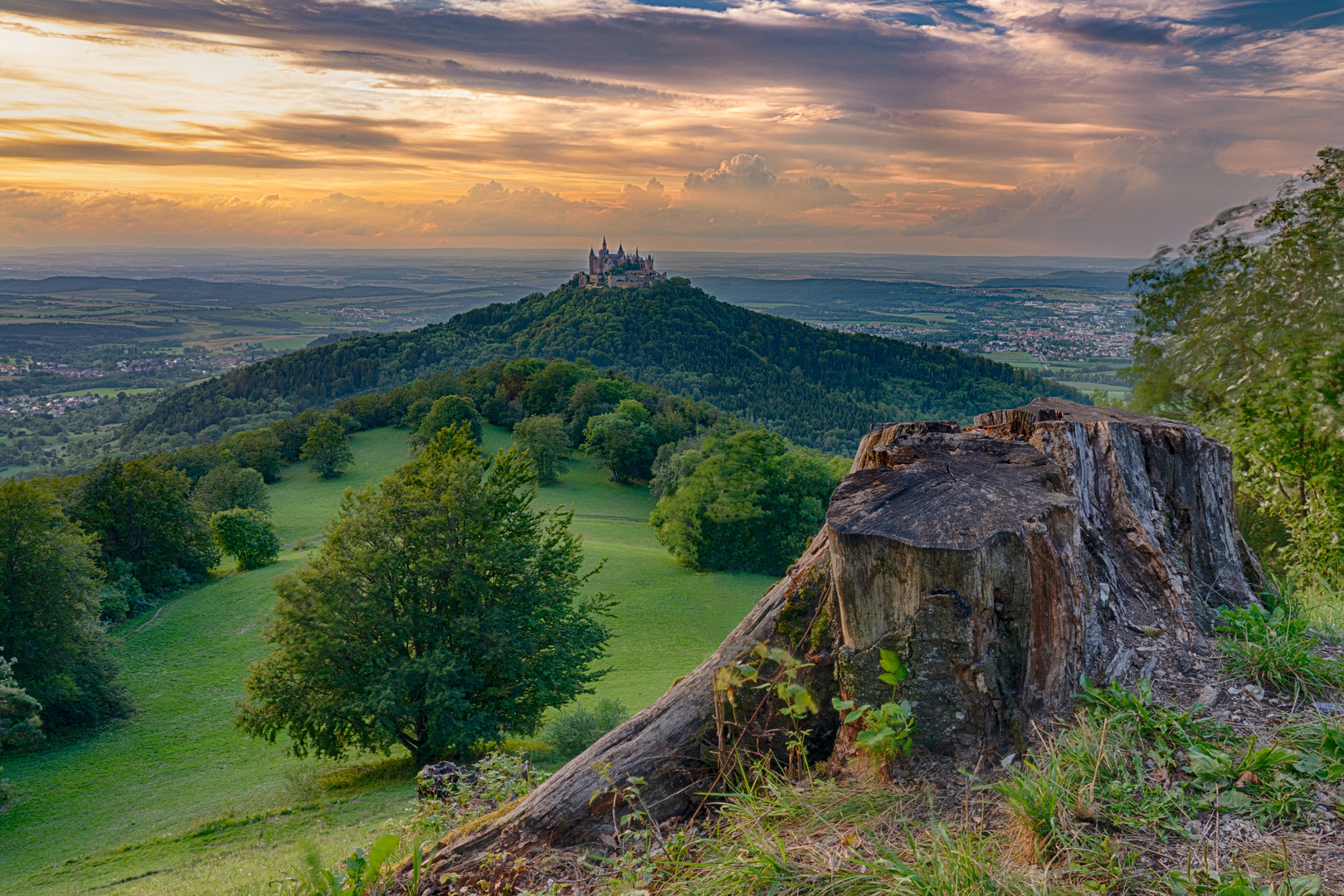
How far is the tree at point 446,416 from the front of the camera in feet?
223

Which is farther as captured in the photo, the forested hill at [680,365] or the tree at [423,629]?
the forested hill at [680,365]

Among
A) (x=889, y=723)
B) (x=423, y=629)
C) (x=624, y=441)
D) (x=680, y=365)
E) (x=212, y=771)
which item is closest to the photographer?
(x=889, y=723)

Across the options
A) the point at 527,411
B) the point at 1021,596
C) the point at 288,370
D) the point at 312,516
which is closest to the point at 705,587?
the point at 312,516

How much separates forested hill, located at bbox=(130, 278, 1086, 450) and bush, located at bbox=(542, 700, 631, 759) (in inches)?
3621

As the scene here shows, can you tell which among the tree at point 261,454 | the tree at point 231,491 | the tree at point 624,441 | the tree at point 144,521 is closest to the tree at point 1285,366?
the tree at point 144,521

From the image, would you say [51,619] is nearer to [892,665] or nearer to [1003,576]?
[892,665]

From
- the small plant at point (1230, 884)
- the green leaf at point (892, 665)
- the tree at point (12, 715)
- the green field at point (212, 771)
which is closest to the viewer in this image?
the small plant at point (1230, 884)

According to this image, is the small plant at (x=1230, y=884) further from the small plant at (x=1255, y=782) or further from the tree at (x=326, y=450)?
the tree at (x=326, y=450)

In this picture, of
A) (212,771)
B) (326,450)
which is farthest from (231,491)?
Answer: (212,771)

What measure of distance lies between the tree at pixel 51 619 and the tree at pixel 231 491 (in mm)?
26329

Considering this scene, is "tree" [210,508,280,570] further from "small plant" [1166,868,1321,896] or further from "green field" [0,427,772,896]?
"small plant" [1166,868,1321,896]

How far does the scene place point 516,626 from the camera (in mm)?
15078

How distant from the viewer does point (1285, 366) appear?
9.83m

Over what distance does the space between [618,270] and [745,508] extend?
139m
